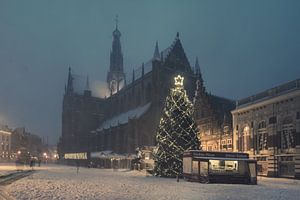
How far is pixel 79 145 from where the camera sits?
408ft

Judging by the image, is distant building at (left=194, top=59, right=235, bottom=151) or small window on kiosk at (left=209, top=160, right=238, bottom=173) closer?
small window on kiosk at (left=209, top=160, right=238, bottom=173)

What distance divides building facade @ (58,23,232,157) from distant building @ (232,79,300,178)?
9175mm

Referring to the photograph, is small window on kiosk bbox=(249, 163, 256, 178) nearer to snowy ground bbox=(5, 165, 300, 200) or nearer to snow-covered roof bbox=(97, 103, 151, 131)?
snowy ground bbox=(5, 165, 300, 200)

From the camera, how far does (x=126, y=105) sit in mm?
111562

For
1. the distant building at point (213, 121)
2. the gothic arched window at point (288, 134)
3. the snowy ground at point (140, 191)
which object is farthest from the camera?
the distant building at point (213, 121)


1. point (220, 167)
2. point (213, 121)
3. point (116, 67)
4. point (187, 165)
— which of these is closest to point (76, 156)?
point (116, 67)

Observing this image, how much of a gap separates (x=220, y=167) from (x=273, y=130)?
13304 millimetres

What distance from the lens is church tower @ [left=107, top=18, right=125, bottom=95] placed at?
449 ft

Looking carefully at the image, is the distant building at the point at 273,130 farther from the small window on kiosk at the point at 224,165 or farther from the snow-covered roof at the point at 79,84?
the snow-covered roof at the point at 79,84

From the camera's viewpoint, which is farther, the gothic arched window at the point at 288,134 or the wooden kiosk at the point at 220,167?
the gothic arched window at the point at 288,134

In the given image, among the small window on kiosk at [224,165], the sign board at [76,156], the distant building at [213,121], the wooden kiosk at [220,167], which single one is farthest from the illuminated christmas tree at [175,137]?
the sign board at [76,156]

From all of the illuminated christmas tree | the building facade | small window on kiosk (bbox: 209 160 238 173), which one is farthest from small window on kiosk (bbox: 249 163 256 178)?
the building facade

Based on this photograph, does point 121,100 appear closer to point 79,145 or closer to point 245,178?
point 79,145

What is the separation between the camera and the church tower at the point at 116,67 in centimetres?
13688
